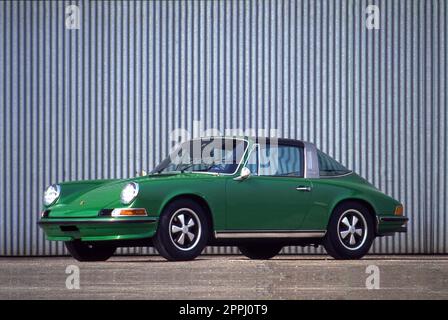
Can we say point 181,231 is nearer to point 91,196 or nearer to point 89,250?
point 91,196

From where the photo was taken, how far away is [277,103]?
1410 centimetres

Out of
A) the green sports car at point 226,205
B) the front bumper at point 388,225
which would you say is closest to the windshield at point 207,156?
the green sports car at point 226,205

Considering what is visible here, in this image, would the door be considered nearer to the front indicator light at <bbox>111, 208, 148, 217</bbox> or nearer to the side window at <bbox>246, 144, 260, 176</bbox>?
the side window at <bbox>246, 144, 260, 176</bbox>

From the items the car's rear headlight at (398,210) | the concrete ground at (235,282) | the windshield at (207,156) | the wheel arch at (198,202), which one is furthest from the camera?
the car's rear headlight at (398,210)

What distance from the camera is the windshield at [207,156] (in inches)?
363

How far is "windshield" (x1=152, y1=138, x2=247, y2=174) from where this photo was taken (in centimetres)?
921

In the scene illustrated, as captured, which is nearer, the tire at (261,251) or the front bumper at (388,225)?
the front bumper at (388,225)

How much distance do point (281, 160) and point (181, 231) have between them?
4.85ft

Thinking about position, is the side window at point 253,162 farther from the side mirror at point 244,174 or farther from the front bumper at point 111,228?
the front bumper at point 111,228

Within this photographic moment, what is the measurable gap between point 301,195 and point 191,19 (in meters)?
5.54

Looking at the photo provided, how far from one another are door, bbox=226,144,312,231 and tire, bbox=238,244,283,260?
1033mm

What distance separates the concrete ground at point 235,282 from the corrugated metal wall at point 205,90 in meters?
6.00

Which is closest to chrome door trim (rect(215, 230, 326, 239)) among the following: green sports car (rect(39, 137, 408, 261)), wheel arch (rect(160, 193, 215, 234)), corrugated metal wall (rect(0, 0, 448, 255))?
green sports car (rect(39, 137, 408, 261))

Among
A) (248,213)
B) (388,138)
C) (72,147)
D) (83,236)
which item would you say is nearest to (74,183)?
(83,236)
